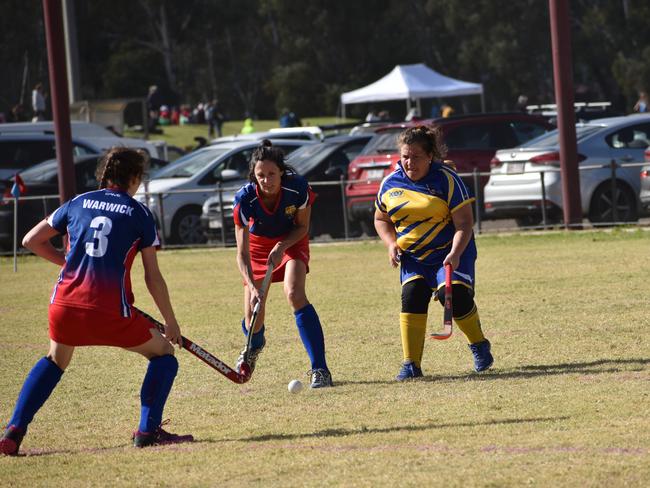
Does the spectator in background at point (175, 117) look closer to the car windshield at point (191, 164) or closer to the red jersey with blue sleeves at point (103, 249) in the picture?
the car windshield at point (191, 164)

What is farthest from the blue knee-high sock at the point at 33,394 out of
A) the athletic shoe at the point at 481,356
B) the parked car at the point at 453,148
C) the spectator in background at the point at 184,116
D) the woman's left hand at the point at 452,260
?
the spectator in background at the point at 184,116

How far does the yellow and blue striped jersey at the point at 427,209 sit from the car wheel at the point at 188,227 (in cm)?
1284

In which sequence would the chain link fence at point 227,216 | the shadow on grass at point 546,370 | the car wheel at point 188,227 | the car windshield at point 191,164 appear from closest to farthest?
1. the shadow on grass at point 546,370
2. the chain link fence at point 227,216
3. the car wheel at point 188,227
4. the car windshield at point 191,164

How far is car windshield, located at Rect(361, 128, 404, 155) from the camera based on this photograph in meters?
19.6

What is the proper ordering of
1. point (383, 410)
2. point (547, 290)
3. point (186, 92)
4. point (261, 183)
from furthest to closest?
1. point (186, 92)
2. point (547, 290)
3. point (261, 183)
4. point (383, 410)

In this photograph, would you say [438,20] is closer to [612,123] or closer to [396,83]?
[396,83]

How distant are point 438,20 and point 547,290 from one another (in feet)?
170

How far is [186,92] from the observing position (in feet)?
229

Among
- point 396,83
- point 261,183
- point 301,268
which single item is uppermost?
point 396,83

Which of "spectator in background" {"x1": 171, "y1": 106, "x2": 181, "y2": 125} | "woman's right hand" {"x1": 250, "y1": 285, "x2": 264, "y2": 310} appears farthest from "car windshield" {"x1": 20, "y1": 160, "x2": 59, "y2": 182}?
"spectator in background" {"x1": 171, "y1": 106, "x2": 181, "y2": 125}

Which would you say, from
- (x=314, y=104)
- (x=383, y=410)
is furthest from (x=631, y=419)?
(x=314, y=104)

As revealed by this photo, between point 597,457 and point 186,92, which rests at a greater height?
point 186,92

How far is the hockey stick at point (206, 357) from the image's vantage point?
6.92 meters

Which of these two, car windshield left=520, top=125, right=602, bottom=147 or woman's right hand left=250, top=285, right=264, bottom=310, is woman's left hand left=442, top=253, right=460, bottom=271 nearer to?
woman's right hand left=250, top=285, right=264, bottom=310
